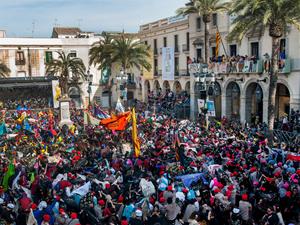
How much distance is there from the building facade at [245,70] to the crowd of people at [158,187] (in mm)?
8004

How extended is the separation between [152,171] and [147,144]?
510cm

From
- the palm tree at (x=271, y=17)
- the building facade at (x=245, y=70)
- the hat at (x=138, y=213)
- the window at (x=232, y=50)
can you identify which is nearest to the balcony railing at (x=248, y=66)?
the building facade at (x=245, y=70)

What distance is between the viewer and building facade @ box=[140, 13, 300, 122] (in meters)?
25.5

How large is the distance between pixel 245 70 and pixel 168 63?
11579 millimetres

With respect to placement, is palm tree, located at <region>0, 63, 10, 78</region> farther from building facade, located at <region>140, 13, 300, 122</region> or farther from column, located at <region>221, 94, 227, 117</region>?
column, located at <region>221, 94, 227, 117</region>

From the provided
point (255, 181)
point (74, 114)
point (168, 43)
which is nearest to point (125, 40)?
point (168, 43)

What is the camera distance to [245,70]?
28.4m

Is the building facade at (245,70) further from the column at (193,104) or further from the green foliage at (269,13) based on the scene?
the green foliage at (269,13)

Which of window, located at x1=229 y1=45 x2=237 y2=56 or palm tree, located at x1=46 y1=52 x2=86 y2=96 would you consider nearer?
window, located at x1=229 y1=45 x2=237 y2=56

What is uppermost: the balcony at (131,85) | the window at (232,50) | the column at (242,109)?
the window at (232,50)

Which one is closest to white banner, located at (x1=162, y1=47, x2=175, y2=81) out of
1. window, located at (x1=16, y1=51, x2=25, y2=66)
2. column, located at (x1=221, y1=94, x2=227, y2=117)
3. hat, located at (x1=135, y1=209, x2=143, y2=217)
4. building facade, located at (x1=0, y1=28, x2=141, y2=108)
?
column, located at (x1=221, y1=94, x2=227, y2=117)

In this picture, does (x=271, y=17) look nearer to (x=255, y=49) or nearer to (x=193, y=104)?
(x=255, y=49)

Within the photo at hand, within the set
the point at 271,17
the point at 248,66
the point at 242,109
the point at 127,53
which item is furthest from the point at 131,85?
the point at 271,17

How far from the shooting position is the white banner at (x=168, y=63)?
123ft
